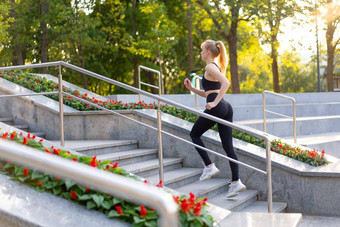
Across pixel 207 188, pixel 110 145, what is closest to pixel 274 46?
pixel 110 145

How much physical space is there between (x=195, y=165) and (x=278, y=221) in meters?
3.04

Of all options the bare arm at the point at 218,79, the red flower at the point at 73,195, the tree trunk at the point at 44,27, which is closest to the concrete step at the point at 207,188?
the bare arm at the point at 218,79

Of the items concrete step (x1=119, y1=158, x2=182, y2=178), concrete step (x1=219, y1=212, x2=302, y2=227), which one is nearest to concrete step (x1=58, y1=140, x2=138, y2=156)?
concrete step (x1=119, y1=158, x2=182, y2=178)

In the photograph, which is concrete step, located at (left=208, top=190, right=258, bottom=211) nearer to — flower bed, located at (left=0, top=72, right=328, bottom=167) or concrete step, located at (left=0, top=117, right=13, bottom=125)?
flower bed, located at (left=0, top=72, right=328, bottom=167)

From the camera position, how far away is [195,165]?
24.9ft

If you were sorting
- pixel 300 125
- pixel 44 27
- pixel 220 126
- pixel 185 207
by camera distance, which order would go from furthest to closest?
pixel 44 27 < pixel 300 125 < pixel 220 126 < pixel 185 207

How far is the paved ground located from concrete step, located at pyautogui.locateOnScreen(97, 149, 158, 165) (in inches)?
99.4

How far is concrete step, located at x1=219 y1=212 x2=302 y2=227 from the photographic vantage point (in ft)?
14.8

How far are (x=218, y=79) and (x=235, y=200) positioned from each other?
67.5 inches

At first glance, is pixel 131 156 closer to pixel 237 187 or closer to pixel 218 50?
pixel 237 187

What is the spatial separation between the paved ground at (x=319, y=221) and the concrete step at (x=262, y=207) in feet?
1.12

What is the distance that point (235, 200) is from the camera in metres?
6.34

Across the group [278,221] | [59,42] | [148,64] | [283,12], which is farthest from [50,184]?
[148,64]

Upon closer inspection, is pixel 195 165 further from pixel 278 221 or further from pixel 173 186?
pixel 278 221
